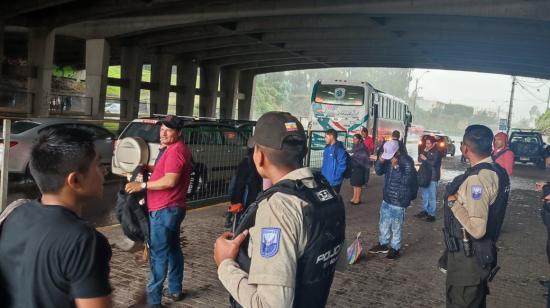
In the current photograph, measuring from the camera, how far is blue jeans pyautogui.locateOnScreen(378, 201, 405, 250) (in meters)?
6.36

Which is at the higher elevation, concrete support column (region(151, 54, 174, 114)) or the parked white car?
concrete support column (region(151, 54, 174, 114))

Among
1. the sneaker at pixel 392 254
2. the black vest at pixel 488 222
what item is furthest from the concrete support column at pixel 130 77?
the black vest at pixel 488 222

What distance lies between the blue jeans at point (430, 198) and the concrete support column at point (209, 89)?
1169 inches

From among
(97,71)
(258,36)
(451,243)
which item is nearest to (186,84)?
(97,71)

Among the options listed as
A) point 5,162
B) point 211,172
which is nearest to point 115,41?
point 211,172

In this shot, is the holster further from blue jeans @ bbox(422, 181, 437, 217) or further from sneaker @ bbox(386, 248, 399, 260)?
blue jeans @ bbox(422, 181, 437, 217)

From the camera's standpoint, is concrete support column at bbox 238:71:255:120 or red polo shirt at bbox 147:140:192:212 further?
concrete support column at bbox 238:71:255:120

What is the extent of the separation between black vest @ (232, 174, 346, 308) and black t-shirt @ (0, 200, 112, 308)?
1.88 feet

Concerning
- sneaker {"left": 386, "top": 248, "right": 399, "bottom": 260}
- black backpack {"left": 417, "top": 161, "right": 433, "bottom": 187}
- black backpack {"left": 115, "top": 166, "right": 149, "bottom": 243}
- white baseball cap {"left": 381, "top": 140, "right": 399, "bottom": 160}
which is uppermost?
white baseball cap {"left": 381, "top": 140, "right": 399, "bottom": 160}

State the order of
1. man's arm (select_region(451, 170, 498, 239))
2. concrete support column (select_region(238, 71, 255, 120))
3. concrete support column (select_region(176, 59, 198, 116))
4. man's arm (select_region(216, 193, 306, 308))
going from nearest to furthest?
man's arm (select_region(216, 193, 306, 308)), man's arm (select_region(451, 170, 498, 239)), concrete support column (select_region(176, 59, 198, 116)), concrete support column (select_region(238, 71, 255, 120))

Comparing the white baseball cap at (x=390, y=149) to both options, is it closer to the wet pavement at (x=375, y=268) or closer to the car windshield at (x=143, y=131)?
the wet pavement at (x=375, y=268)

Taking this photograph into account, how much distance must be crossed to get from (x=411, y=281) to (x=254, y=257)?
442 centimetres

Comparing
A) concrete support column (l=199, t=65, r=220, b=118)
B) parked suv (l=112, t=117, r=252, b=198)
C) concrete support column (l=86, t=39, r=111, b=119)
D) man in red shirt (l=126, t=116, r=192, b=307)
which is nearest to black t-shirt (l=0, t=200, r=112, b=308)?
man in red shirt (l=126, t=116, r=192, b=307)

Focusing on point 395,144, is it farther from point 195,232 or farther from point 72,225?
point 72,225
